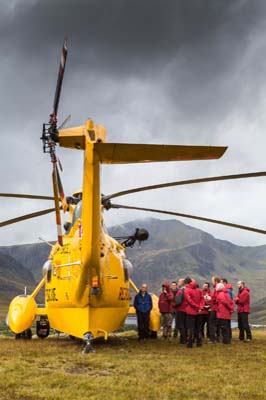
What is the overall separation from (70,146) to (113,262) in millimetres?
4642

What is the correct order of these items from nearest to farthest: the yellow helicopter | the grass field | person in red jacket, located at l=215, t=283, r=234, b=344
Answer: the grass field, the yellow helicopter, person in red jacket, located at l=215, t=283, r=234, b=344

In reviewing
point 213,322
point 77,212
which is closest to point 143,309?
point 213,322

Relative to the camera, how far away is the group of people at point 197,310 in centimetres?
1378

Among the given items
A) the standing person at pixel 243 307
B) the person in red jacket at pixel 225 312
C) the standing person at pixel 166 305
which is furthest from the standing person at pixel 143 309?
the standing person at pixel 243 307

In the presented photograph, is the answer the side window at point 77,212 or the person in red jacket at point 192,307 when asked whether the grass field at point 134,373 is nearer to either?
the person in red jacket at point 192,307

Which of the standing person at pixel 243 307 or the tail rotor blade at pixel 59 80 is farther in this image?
the standing person at pixel 243 307

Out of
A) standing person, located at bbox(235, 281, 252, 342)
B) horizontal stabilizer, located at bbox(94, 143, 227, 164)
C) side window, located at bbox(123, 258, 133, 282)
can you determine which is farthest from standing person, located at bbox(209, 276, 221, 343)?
horizontal stabilizer, located at bbox(94, 143, 227, 164)

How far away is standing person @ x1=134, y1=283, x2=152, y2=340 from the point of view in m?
16.2

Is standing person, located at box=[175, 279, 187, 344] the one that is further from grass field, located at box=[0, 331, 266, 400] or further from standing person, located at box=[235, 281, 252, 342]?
standing person, located at box=[235, 281, 252, 342]

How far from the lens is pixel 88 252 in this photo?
1184 centimetres

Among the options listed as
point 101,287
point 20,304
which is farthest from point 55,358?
point 20,304

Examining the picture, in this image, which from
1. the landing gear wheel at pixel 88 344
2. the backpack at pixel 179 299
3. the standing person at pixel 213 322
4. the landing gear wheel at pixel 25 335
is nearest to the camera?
the landing gear wheel at pixel 88 344

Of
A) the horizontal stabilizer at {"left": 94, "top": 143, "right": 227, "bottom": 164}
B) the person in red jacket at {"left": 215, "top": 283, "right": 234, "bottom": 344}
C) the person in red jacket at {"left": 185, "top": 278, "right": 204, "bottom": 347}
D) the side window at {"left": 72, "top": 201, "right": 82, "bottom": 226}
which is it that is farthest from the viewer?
the side window at {"left": 72, "top": 201, "right": 82, "bottom": 226}

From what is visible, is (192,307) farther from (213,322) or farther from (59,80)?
(59,80)
